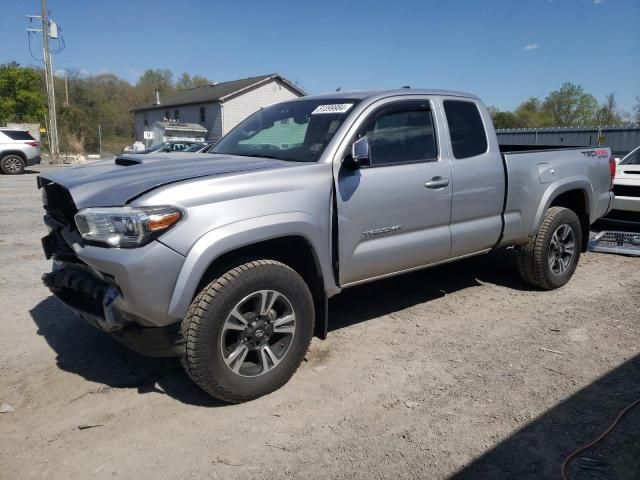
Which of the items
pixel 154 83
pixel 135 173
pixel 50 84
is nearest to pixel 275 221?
pixel 135 173

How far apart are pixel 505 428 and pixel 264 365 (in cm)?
147

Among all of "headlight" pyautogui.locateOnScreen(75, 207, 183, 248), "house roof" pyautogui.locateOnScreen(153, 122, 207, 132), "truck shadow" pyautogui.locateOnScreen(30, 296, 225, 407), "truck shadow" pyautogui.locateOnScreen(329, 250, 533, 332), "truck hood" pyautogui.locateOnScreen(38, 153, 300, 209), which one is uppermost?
"house roof" pyautogui.locateOnScreen(153, 122, 207, 132)

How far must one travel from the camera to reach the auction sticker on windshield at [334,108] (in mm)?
3893

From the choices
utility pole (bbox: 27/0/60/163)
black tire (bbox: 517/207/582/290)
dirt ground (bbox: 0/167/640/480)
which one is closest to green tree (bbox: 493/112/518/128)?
utility pole (bbox: 27/0/60/163)

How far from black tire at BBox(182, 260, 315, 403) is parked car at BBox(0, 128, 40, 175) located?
19.7 meters

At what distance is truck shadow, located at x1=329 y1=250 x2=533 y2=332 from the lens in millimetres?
4852

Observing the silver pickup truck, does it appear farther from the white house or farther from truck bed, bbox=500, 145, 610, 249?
the white house

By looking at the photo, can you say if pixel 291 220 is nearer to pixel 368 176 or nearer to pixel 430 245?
pixel 368 176

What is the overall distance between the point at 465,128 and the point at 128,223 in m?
3.02

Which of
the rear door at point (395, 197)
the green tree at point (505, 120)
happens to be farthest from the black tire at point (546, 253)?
the green tree at point (505, 120)

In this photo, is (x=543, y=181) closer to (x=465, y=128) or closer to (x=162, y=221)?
(x=465, y=128)

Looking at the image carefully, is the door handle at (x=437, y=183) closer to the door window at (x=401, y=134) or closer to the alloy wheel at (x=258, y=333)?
the door window at (x=401, y=134)

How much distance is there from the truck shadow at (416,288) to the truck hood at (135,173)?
172 centimetres

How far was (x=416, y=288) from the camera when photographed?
556 centimetres
